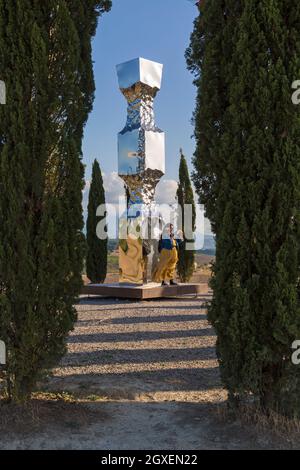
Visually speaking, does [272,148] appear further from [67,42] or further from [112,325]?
[112,325]

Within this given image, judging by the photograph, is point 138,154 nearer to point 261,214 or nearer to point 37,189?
point 37,189

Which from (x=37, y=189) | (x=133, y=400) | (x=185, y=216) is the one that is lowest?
(x=133, y=400)

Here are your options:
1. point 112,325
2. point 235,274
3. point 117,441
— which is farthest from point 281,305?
point 112,325

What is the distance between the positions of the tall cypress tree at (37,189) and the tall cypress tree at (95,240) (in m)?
13.2

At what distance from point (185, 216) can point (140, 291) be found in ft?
21.6

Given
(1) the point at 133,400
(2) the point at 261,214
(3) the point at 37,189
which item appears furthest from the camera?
(1) the point at 133,400

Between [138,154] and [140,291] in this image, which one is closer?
[140,291]

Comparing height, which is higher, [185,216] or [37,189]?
[185,216]

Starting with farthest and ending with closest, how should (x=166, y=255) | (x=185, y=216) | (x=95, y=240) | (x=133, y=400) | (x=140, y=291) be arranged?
(x=185, y=216), (x=95, y=240), (x=166, y=255), (x=140, y=291), (x=133, y=400)

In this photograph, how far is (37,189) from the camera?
4125mm

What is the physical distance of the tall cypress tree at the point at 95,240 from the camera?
17797 mm

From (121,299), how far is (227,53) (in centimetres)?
1001

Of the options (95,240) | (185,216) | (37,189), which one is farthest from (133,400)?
(185,216)

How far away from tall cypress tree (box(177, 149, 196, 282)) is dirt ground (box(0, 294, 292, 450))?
31.0ft
